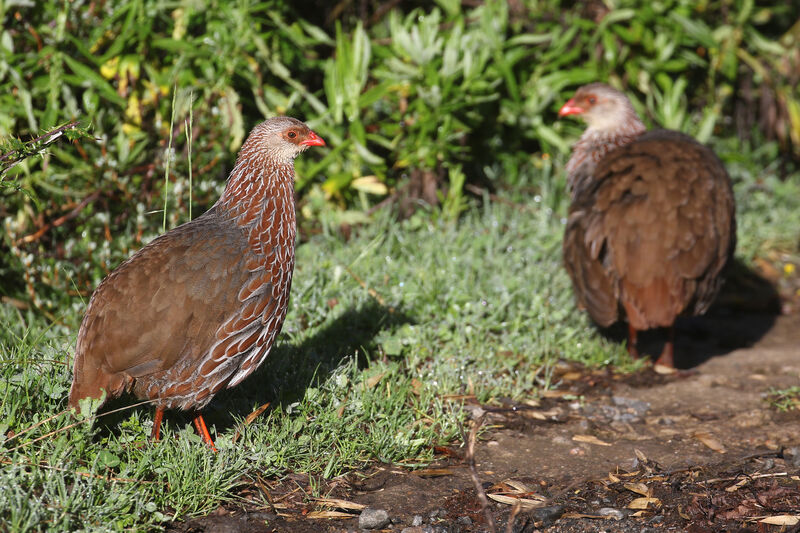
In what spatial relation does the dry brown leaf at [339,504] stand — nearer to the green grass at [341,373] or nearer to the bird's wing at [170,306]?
the green grass at [341,373]

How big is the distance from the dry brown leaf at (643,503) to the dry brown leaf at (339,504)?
115 centimetres

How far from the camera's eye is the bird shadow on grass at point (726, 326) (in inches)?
242

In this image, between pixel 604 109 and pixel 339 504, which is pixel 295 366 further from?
pixel 604 109

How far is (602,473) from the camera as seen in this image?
3982mm

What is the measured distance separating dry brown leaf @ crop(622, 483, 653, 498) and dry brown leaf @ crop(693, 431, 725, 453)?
71cm

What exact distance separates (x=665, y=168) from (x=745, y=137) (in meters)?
3.79

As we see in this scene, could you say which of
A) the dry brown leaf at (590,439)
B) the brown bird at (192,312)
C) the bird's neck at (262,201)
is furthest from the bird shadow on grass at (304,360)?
the dry brown leaf at (590,439)

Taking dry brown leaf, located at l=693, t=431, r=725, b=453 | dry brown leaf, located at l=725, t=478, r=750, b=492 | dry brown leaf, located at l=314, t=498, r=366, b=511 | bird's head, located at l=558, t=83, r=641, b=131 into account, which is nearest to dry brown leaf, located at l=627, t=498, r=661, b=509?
dry brown leaf, located at l=725, t=478, r=750, b=492

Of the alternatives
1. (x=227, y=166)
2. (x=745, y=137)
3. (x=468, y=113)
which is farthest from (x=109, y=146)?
(x=745, y=137)

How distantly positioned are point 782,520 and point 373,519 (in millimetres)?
1657

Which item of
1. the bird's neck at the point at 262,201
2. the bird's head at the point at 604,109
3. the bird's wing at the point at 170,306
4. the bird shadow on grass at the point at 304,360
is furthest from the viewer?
the bird's head at the point at 604,109

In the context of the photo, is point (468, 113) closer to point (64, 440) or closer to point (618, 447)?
point (618, 447)

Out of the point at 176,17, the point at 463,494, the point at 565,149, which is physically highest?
the point at 176,17

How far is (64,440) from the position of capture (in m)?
3.42
